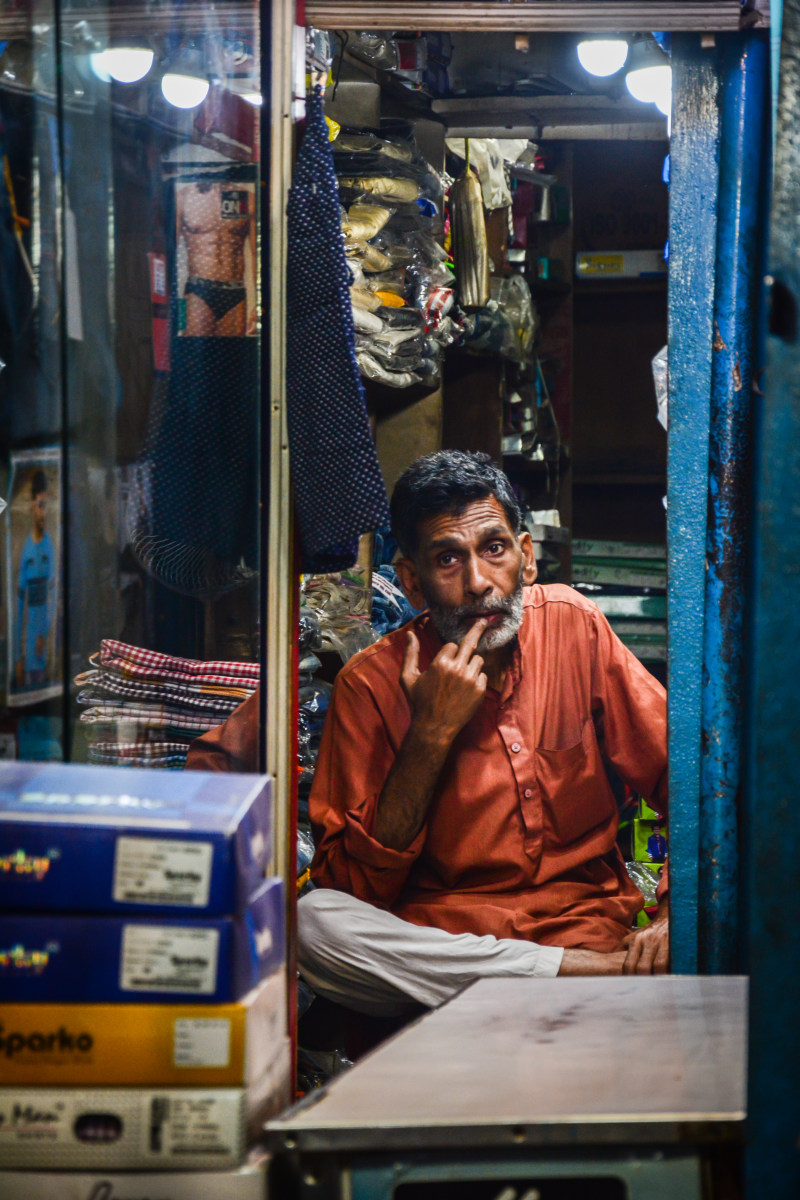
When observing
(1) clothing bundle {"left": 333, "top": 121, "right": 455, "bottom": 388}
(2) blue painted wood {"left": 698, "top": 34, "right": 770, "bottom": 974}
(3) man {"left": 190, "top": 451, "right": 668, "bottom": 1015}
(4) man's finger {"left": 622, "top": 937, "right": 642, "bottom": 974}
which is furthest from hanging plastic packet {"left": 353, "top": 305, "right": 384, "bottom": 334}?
(4) man's finger {"left": 622, "top": 937, "right": 642, "bottom": 974}

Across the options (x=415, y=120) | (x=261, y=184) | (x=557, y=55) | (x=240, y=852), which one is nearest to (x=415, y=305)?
(x=415, y=120)

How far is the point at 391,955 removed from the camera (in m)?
2.43

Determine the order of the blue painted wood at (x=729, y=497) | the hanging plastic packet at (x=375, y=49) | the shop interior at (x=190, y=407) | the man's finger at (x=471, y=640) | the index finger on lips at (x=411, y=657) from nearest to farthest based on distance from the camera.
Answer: the shop interior at (x=190, y=407)
the blue painted wood at (x=729, y=497)
the man's finger at (x=471, y=640)
the index finger on lips at (x=411, y=657)
the hanging plastic packet at (x=375, y=49)

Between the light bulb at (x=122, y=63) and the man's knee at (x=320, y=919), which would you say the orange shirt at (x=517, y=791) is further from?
the light bulb at (x=122, y=63)

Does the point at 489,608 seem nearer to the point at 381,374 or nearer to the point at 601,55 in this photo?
the point at 381,374

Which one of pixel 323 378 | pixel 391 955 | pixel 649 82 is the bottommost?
pixel 391 955

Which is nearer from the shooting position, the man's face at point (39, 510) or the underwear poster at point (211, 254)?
the man's face at point (39, 510)

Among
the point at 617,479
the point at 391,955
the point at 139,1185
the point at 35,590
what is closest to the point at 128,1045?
the point at 139,1185

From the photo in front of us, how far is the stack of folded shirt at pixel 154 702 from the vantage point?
1932mm

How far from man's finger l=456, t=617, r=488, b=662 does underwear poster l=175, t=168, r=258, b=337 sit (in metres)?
0.97

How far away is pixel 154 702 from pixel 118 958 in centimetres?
93

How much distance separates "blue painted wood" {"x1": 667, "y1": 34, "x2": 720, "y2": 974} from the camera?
1.87 meters

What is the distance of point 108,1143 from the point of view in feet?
3.71

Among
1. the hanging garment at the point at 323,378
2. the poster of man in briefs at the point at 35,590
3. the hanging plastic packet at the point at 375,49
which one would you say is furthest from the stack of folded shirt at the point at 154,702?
the hanging plastic packet at the point at 375,49
